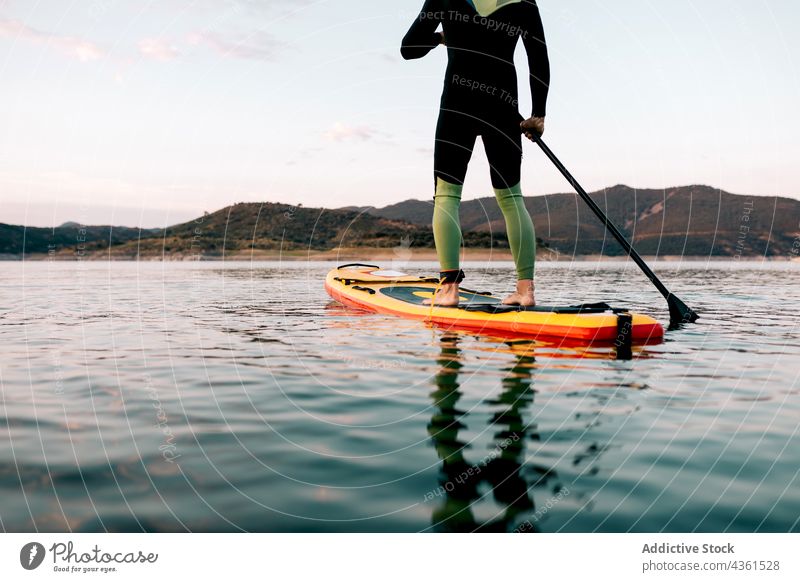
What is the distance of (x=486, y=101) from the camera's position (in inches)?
353

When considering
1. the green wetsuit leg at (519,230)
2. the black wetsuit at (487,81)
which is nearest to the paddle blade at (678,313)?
the green wetsuit leg at (519,230)

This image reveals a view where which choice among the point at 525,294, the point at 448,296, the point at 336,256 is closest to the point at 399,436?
the point at 525,294

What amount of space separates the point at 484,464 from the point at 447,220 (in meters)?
5.90

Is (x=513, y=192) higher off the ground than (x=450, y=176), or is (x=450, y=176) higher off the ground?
(x=450, y=176)

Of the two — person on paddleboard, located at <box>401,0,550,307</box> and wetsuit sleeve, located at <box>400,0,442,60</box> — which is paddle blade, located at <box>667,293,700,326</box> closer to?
person on paddleboard, located at <box>401,0,550,307</box>

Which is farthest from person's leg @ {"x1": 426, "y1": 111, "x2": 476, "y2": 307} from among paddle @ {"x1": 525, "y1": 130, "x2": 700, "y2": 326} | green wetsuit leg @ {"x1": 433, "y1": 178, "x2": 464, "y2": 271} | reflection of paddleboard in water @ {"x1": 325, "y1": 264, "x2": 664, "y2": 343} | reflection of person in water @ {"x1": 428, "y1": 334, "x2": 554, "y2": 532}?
reflection of person in water @ {"x1": 428, "y1": 334, "x2": 554, "y2": 532}

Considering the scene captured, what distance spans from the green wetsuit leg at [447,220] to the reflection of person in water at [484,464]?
364cm

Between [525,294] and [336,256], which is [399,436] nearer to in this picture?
[525,294]

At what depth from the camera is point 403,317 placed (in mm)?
11133

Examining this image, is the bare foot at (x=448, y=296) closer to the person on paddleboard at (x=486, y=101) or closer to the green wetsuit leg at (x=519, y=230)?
the person on paddleboard at (x=486, y=101)

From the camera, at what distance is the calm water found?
10.3ft

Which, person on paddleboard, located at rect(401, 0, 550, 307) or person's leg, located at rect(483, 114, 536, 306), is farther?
person's leg, located at rect(483, 114, 536, 306)

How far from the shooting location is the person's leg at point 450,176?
9.11 meters

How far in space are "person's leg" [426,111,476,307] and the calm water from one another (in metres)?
1.48
